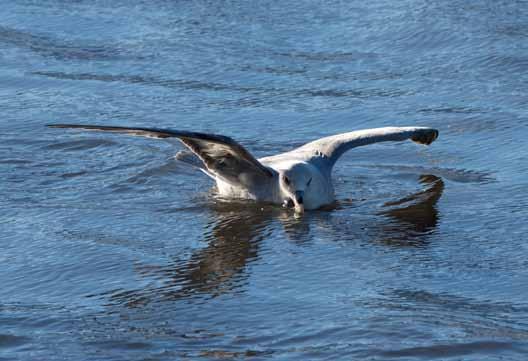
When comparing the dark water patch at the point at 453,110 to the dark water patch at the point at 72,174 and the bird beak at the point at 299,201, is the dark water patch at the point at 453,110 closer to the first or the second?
the bird beak at the point at 299,201

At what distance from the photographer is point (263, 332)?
6754 mm

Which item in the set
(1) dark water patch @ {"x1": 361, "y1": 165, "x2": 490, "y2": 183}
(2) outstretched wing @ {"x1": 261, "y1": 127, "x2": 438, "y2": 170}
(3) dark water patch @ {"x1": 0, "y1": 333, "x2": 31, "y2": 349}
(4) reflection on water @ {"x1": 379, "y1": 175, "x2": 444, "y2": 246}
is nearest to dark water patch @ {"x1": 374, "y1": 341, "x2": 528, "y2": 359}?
(3) dark water patch @ {"x1": 0, "y1": 333, "x2": 31, "y2": 349}

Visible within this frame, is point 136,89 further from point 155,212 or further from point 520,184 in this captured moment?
point 520,184

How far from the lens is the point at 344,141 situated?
9.99 metres

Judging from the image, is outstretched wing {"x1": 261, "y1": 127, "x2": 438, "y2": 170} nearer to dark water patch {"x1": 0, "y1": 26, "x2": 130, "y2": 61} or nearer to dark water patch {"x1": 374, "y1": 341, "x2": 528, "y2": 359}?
dark water patch {"x1": 374, "y1": 341, "x2": 528, "y2": 359}

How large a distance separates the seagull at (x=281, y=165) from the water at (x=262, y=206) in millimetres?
144

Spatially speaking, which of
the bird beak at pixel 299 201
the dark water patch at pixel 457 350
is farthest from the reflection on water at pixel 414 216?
the dark water patch at pixel 457 350

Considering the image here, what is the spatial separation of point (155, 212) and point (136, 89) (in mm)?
3286

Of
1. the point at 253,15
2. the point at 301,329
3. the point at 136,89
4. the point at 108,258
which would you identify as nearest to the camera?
the point at 301,329

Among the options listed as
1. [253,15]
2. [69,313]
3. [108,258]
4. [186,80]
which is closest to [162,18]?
[253,15]

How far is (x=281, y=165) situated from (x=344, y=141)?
2.12 feet

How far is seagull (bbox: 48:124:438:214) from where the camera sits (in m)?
9.26

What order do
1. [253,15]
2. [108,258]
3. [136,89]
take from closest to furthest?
[108,258] < [136,89] < [253,15]

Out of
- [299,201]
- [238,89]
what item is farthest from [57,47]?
[299,201]
